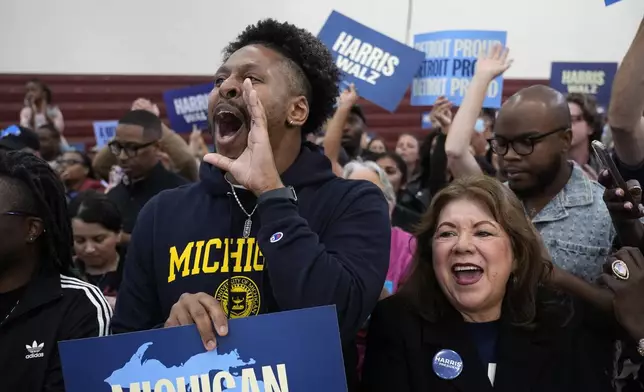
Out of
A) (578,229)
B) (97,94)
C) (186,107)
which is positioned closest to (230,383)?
(578,229)

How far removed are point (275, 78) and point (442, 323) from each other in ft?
2.47

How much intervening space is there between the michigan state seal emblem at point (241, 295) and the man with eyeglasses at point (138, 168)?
2555 millimetres

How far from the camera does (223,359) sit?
150cm

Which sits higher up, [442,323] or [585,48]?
[585,48]

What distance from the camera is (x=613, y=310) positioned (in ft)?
6.58

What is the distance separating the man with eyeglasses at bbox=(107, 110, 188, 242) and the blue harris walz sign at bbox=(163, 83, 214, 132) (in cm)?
208

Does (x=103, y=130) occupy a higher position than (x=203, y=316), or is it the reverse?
(x=103, y=130)

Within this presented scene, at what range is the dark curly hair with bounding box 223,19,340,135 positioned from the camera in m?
1.76

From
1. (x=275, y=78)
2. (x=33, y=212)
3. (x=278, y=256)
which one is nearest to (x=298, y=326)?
(x=278, y=256)

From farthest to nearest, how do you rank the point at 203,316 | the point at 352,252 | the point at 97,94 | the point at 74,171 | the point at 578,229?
the point at 97,94, the point at 74,171, the point at 578,229, the point at 352,252, the point at 203,316

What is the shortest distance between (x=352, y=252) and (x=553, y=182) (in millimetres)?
1218

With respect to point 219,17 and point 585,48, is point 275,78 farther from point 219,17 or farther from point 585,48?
point 585,48

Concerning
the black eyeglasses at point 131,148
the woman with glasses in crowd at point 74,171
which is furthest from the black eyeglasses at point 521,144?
the woman with glasses in crowd at point 74,171

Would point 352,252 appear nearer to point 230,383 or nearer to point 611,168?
point 230,383
